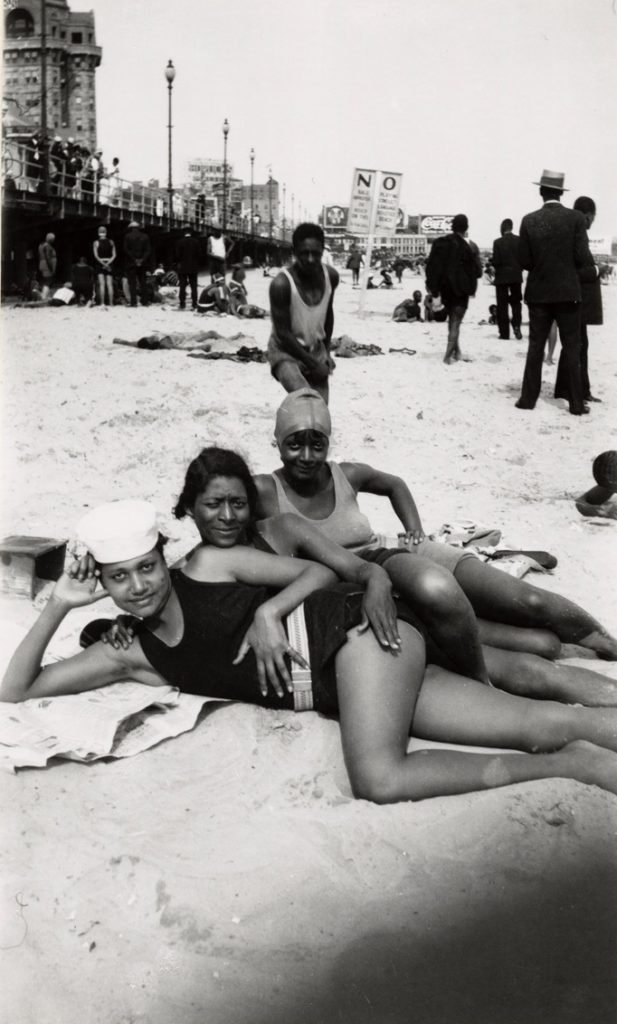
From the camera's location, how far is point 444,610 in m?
2.82

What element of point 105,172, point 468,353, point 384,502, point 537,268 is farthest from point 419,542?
point 105,172

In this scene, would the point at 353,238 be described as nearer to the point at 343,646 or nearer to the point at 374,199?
the point at 374,199

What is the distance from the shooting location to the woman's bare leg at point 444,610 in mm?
2826

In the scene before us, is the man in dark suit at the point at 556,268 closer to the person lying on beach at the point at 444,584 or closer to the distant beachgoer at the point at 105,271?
the person lying on beach at the point at 444,584

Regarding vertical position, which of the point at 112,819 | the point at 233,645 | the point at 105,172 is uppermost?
the point at 105,172

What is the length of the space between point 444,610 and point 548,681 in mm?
587

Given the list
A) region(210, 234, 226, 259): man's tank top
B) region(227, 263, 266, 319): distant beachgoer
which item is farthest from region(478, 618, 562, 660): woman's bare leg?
region(210, 234, 226, 259): man's tank top

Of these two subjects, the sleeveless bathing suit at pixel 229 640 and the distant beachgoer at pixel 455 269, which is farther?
the distant beachgoer at pixel 455 269

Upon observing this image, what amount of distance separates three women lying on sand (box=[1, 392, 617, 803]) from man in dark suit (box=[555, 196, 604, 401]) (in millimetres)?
5815

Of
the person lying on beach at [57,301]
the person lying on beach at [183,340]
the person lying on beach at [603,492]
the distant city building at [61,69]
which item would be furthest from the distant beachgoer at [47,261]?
the distant city building at [61,69]

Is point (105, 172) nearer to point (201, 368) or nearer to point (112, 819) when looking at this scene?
point (201, 368)

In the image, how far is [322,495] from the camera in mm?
3629

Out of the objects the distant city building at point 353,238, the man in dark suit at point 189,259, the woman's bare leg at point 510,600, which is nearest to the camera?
the woman's bare leg at point 510,600

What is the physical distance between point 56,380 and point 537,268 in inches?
180
